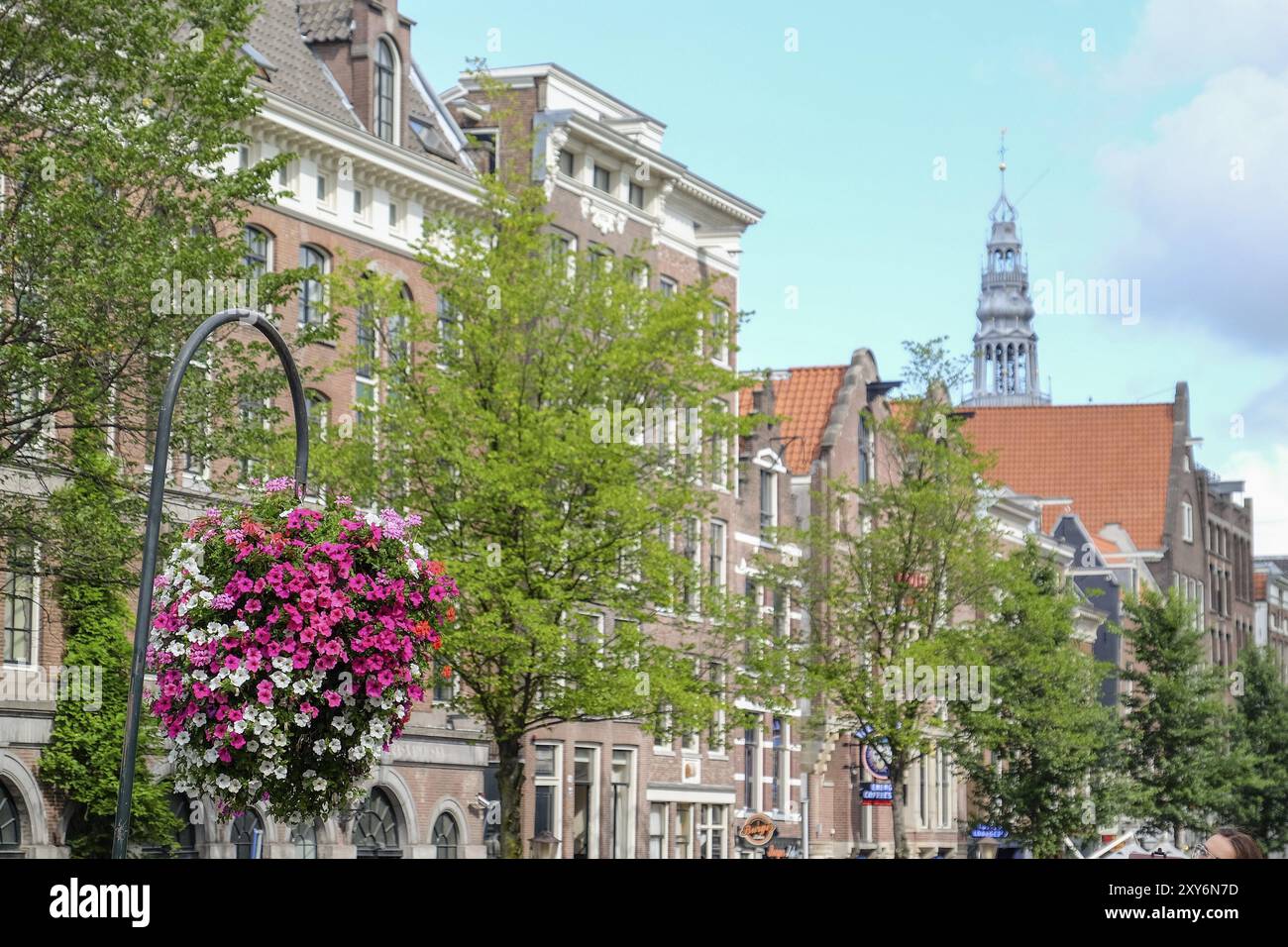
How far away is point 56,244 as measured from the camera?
78.0ft

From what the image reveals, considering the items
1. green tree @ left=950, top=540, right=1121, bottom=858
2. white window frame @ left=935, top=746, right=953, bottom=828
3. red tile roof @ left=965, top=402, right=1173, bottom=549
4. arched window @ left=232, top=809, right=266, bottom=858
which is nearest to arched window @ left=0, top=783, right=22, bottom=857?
arched window @ left=232, top=809, right=266, bottom=858

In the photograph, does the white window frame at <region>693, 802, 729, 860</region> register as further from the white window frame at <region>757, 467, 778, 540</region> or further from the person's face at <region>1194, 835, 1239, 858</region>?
the person's face at <region>1194, 835, 1239, 858</region>

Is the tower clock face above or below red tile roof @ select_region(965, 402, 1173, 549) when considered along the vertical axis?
below

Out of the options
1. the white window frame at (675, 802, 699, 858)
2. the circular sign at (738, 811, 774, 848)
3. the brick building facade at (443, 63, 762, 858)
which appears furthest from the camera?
the white window frame at (675, 802, 699, 858)

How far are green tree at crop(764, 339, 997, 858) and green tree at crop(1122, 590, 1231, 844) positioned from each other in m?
19.4

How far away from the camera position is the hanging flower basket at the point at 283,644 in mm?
15773

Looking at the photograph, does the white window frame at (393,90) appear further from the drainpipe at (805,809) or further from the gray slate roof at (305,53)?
the drainpipe at (805,809)

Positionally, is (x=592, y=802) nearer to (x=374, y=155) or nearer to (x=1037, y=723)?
(x=1037, y=723)

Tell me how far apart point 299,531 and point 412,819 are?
25691 millimetres

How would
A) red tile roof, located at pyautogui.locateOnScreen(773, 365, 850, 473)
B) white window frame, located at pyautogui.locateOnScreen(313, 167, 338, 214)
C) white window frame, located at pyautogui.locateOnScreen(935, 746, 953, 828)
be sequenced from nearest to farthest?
white window frame, located at pyautogui.locateOnScreen(313, 167, 338, 214) → red tile roof, located at pyautogui.locateOnScreen(773, 365, 850, 473) → white window frame, located at pyautogui.locateOnScreen(935, 746, 953, 828)

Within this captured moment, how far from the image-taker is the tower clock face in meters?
49.5

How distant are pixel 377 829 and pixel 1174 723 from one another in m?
37.7

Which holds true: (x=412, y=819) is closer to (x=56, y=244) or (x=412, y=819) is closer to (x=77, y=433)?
(x=77, y=433)
